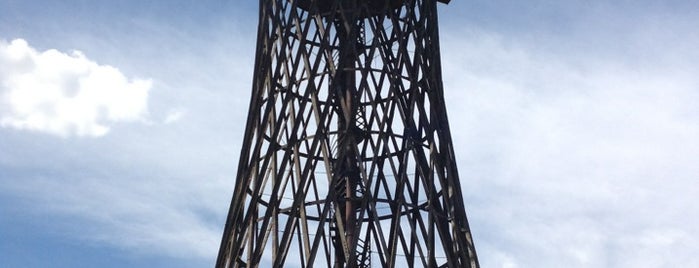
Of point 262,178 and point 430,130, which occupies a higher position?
point 430,130

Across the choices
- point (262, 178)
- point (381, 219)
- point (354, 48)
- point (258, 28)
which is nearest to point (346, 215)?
point (381, 219)

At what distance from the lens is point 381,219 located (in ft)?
63.4

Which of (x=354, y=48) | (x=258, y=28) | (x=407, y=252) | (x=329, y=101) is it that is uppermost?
(x=258, y=28)

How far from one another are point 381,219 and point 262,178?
8.99 feet

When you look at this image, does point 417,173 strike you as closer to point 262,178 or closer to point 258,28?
point 262,178

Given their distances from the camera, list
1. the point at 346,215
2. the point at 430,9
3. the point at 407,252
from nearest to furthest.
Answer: the point at 407,252
the point at 346,215
the point at 430,9

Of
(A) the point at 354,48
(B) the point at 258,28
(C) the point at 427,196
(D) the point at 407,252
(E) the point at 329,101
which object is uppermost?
(B) the point at 258,28

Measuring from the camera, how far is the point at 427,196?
18656mm

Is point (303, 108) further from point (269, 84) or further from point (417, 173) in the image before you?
point (417, 173)

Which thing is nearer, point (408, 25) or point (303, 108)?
point (303, 108)

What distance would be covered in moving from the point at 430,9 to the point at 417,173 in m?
3.86

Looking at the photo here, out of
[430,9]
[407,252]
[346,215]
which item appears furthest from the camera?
[430,9]

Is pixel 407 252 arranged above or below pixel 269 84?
below

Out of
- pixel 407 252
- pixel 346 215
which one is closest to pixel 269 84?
pixel 346 215
